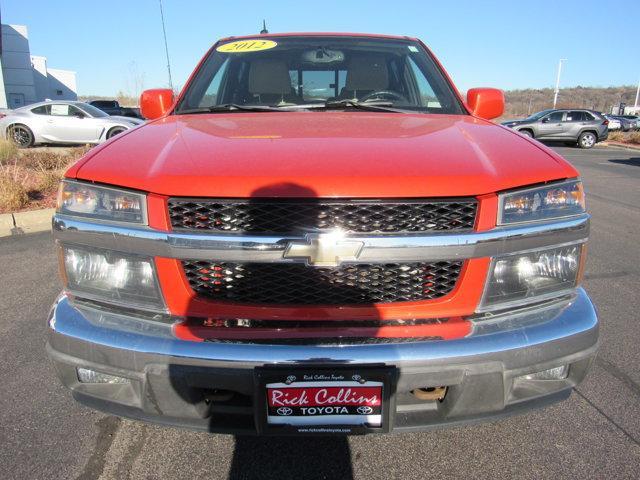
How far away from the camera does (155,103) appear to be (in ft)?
9.61

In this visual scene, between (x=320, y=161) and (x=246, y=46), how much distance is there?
6.30 ft

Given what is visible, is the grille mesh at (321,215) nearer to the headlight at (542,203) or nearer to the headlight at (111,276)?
the headlight at (542,203)

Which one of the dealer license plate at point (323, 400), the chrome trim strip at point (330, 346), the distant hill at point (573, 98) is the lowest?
the distant hill at point (573, 98)

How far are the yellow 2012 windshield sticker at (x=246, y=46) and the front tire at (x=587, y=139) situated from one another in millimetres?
22205

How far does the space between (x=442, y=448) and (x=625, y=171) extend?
13269 mm

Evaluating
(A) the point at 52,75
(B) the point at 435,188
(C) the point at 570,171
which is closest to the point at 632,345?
(C) the point at 570,171

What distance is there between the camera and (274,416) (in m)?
1.62

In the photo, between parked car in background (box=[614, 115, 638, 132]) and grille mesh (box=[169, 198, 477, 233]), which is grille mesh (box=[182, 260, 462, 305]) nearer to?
grille mesh (box=[169, 198, 477, 233])

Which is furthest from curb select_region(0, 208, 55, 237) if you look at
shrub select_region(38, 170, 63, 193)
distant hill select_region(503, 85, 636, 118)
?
distant hill select_region(503, 85, 636, 118)

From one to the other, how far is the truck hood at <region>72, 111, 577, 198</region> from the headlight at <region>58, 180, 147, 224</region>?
0.04 m

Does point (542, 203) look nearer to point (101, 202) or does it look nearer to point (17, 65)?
point (101, 202)

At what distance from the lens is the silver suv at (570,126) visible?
70.3 feet

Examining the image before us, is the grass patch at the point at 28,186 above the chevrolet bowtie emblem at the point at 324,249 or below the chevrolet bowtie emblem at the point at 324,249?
below

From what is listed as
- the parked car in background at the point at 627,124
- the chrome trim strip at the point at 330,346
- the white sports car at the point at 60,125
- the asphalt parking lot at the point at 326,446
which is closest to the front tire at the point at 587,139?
the white sports car at the point at 60,125
